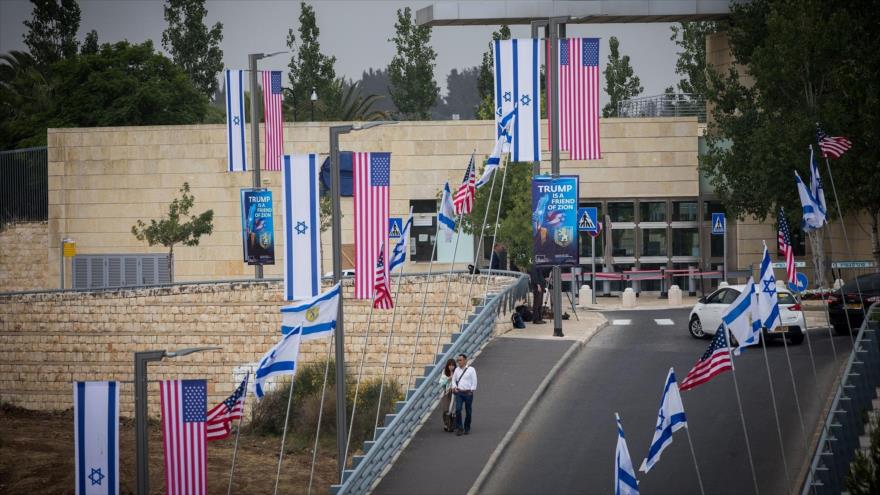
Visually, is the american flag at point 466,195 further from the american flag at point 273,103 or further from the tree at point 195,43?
the tree at point 195,43

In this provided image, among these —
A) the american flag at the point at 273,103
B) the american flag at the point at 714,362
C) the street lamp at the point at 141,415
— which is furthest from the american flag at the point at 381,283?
the american flag at the point at 273,103

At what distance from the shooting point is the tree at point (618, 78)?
76938 millimetres

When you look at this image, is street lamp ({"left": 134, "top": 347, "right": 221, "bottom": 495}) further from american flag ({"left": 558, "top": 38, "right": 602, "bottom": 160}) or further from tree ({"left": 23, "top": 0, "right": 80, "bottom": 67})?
tree ({"left": 23, "top": 0, "right": 80, "bottom": 67})

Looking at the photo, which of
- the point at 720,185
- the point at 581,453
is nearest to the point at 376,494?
the point at 581,453

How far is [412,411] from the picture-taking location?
24344mm

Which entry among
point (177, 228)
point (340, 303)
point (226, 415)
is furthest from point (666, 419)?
point (177, 228)

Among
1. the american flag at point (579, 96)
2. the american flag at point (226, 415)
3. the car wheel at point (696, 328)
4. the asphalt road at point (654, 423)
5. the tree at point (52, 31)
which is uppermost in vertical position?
the tree at point (52, 31)

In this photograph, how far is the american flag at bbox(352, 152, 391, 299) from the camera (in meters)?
22.0

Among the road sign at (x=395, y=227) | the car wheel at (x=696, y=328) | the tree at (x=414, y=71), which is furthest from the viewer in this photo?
the tree at (x=414, y=71)

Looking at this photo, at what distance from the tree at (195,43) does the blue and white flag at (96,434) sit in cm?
7287

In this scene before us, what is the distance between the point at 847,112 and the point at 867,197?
2.60 m

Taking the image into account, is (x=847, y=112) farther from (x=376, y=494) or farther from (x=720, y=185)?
(x=376, y=494)

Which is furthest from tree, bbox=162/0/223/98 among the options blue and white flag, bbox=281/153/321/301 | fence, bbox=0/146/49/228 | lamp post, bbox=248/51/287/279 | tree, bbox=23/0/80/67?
blue and white flag, bbox=281/153/321/301

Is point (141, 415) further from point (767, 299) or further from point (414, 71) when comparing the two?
point (414, 71)
